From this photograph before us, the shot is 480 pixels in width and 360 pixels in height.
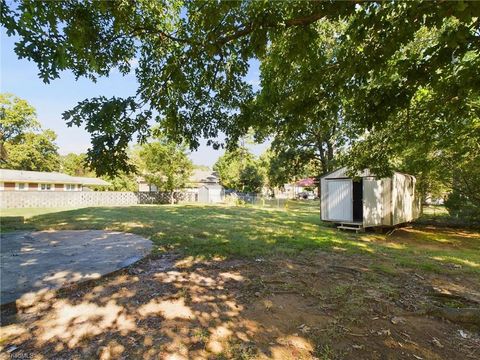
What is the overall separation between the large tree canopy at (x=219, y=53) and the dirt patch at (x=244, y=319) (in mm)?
1745

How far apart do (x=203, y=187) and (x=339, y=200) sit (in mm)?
27856

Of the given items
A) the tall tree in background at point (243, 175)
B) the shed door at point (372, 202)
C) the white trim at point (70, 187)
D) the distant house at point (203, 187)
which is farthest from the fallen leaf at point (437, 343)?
the white trim at point (70, 187)

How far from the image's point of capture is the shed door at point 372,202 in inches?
412

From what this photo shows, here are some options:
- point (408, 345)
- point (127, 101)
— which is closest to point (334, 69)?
point (127, 101)

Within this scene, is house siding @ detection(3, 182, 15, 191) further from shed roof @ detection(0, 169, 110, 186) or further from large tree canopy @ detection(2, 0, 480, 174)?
large tree canopy @ detection(2, 0, 480, 174)

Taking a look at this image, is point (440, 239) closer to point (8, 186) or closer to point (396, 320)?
point (396, 320)

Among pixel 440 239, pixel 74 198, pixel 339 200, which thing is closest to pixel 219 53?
pixel 339 200

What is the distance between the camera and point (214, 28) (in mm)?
3291

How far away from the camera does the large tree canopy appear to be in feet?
8.84

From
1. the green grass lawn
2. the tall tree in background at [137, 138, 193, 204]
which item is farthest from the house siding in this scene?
the green grass lawn

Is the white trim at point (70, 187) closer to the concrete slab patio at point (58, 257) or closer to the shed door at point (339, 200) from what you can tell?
the concrete slab patio at point (58, 257)

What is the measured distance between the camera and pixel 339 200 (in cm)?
1143

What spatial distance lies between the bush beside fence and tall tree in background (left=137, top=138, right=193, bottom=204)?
4.14 ft

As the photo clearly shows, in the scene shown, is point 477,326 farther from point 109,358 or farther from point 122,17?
point 122,17
